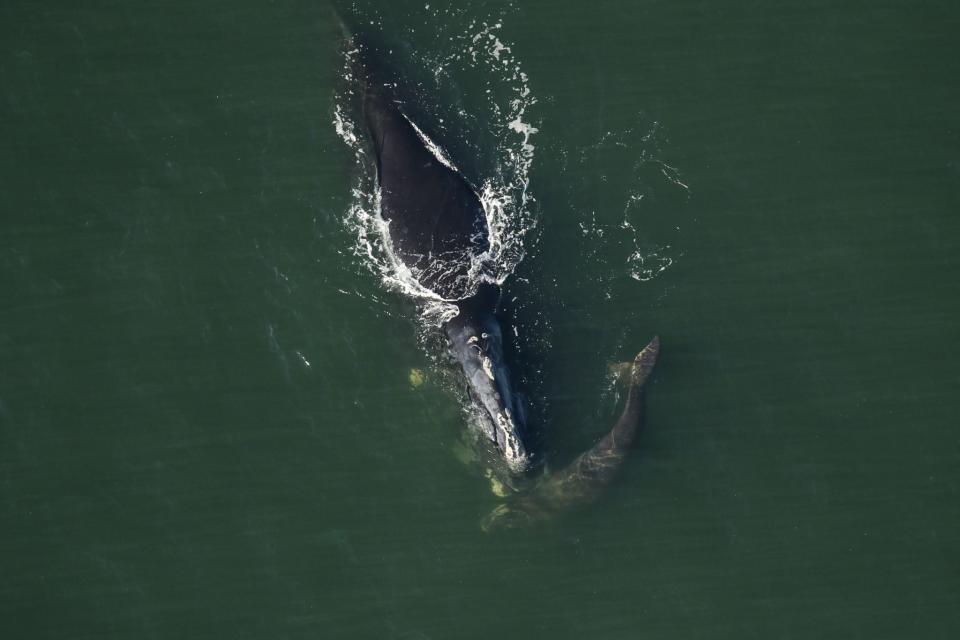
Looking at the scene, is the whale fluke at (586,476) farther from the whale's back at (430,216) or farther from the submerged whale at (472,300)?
the whale's back at (430,216)

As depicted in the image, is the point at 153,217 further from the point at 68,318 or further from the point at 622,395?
the point at 622,395

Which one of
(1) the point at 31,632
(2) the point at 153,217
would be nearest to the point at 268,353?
(2) the point at 153,217

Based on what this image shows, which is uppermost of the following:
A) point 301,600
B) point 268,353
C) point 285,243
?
point 285,243

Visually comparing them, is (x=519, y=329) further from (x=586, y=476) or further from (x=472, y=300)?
(x=586, y=476)

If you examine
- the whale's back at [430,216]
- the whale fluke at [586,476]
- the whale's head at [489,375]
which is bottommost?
the whale fluke at [586,476]

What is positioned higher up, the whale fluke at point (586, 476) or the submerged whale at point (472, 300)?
the submerged whale at point (472, 300)

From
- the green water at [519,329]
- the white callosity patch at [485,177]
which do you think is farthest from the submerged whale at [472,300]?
the green water at [519,329]
